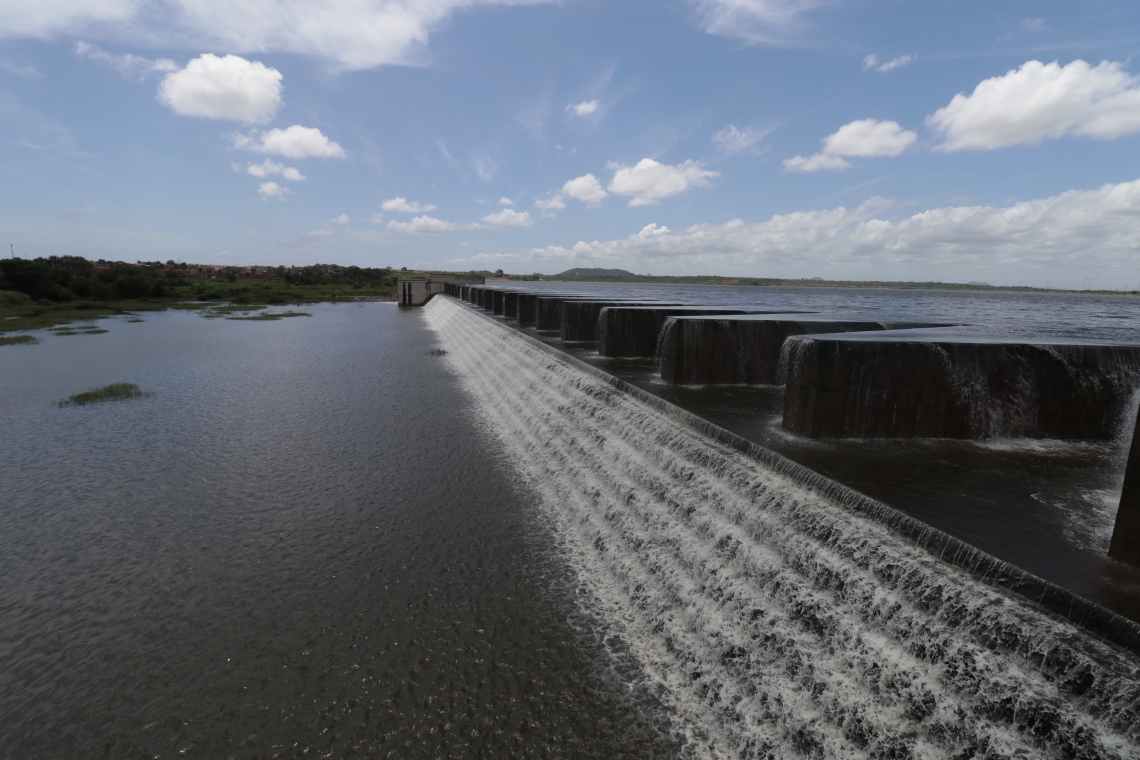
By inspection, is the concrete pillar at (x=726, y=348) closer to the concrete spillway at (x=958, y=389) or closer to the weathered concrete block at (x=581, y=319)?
the concrete spillway at (x=958, y=389)

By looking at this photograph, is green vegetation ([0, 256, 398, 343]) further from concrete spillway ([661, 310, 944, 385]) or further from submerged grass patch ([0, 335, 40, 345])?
concrete spillway ([661, 310, 944, 385])

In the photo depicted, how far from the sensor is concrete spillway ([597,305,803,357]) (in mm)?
13242

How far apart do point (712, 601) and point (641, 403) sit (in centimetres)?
387

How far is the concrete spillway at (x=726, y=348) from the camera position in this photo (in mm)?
9992

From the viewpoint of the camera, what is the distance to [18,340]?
2327cm

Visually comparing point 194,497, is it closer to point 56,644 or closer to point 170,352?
point 56,644

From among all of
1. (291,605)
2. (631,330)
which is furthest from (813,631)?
(631,330)

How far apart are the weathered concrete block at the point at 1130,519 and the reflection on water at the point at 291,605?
3328 millimetres

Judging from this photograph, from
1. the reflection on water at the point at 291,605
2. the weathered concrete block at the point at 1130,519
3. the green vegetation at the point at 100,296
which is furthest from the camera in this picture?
the green vegetation at the point at 100,296

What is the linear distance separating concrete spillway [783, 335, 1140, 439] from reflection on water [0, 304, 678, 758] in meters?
3.85

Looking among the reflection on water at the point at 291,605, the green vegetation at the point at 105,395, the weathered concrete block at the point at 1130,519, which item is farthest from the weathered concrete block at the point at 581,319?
the weathered concrete block at the point at 1130,519

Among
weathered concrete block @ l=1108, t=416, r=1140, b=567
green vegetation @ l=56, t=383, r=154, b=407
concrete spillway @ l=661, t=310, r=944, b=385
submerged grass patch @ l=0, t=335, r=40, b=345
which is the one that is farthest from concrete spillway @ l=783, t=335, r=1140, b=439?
submerged grass patch @ l=0, t=335, r=40, b=345

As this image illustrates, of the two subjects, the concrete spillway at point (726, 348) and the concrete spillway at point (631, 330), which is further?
the concrete spillway at point (631, 330)

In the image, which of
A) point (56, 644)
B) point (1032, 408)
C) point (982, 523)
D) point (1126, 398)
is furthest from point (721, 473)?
point (56, 644)
